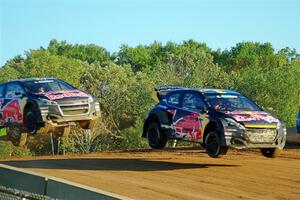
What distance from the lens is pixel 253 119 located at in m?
14.7

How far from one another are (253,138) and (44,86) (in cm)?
612

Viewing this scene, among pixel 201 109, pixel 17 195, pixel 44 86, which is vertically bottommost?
pixel 17 195

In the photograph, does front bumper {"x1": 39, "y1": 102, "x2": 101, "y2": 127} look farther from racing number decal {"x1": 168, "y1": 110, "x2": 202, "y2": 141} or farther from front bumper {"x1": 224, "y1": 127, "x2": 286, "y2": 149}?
front bumper {"x1": 224, "y1": 127, "x2": 286, "y2": 149}

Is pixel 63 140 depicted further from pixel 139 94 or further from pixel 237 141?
pixel 237 141

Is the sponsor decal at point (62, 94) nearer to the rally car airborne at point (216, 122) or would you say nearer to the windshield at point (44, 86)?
the windshield at point (44, 86)

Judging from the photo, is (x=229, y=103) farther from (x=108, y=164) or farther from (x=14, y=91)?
(x=14, y=91)

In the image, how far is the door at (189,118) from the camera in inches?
613

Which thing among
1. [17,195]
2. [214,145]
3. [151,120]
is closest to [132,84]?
[151,120]

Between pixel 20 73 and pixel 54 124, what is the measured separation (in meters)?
42.6

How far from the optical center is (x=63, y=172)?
47.9 feet

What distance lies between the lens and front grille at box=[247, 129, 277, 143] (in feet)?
47.9

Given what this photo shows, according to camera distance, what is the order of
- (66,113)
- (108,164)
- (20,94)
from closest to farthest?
(66,113)
(108,164)
(20,94)

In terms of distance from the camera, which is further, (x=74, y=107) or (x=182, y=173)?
(x=74, y=107)

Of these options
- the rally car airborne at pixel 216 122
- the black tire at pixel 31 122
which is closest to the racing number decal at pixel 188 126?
the rally car airborne at pixel 216 122
